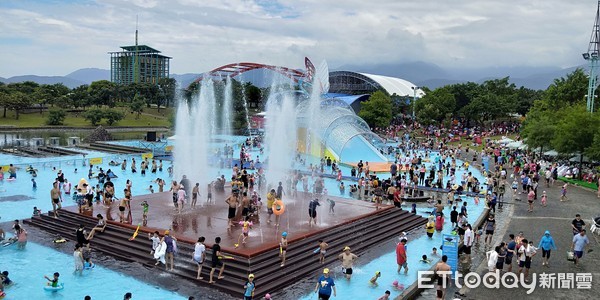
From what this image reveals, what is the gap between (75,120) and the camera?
3209 inches

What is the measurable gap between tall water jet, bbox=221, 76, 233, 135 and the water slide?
104ft

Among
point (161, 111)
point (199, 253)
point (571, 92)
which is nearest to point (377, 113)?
point (571, 92)

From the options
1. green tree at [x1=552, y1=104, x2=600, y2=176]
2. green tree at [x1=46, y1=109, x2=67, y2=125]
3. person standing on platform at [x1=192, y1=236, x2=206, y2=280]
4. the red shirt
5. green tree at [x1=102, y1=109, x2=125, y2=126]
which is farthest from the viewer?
green tree at [x1=102, y1=109, x2=125, y2=126]

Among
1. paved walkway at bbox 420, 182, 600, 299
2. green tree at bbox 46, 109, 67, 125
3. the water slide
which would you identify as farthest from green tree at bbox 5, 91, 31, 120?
paved walkway at bbox 420, 182, 600, 299

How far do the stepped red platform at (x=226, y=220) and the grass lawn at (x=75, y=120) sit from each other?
62.3 meters

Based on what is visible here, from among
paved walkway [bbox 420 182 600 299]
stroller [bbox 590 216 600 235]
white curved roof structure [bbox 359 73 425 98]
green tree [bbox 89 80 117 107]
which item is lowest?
paved walkway [bbox 420 182 600 299]

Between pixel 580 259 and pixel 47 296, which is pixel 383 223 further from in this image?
pixel 47 296

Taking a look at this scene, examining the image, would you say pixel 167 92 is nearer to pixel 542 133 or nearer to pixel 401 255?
pixel 542 133

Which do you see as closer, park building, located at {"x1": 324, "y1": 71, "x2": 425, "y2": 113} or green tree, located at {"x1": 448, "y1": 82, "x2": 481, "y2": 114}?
green tree, located at {"x1": 448, "y1": 82, "x2": 481, "y2": 114}

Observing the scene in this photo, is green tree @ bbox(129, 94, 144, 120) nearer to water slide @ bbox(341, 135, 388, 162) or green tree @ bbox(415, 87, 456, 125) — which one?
green tree @ bbox(415, 87, 456, 125)

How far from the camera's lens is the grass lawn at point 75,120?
247 ft

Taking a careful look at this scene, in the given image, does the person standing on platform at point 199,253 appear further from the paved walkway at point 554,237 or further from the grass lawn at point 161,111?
the grass lawn at point 161,111

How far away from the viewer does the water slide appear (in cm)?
4184

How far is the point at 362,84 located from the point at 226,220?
8915 cm
